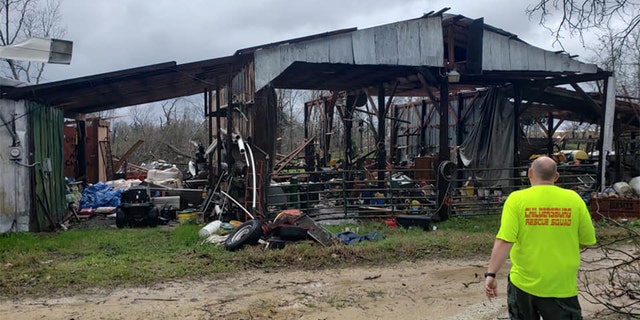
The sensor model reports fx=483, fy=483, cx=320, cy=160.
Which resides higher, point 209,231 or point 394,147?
point 394,147

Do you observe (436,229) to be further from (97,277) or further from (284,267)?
(97,277)

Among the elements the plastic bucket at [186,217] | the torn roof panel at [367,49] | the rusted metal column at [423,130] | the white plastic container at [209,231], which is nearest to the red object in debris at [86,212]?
the plastic bucket at [186,217]

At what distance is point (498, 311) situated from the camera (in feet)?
17.6

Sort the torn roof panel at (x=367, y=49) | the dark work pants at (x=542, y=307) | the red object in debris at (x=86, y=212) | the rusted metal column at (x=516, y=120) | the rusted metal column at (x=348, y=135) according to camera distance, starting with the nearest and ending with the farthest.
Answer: the dark work pants at (x=542, y=307) → the torn roof panel at (x=367, y=49) → the red object in debris at (x=86, y=212) → the rusted metal column at (x=516, y=120) → the rusted metal column at (x=348, y=135)

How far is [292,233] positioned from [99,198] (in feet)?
26.7

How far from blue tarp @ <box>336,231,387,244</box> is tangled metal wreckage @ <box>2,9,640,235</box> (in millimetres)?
1558

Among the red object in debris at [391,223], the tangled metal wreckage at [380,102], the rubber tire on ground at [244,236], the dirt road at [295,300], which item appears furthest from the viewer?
the red object in debris at [391,223]

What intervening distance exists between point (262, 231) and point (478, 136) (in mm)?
9478

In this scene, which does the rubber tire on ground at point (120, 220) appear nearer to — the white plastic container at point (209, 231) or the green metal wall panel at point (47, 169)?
the green metal wall panel at point (47, 169)

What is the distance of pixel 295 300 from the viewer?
5.76 metres

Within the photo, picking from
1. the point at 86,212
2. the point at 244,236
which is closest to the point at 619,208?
the point at 244,236

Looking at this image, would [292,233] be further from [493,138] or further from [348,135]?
[493,138]

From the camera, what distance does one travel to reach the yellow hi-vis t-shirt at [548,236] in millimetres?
3352

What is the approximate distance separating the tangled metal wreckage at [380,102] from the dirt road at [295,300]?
388 cm
